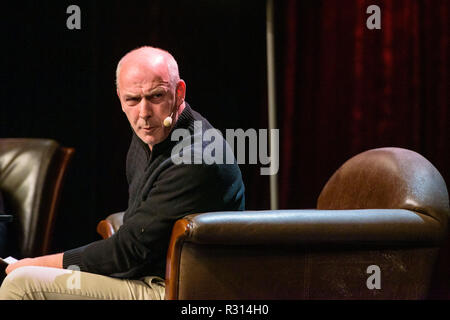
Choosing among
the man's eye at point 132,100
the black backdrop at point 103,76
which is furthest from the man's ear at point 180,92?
the black backdrop at point 103,76

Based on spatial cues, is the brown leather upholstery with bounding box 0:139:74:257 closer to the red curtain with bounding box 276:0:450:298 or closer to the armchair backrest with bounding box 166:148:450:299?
the red curtain with bounding box 276:0:450:298

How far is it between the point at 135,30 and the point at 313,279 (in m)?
2.26

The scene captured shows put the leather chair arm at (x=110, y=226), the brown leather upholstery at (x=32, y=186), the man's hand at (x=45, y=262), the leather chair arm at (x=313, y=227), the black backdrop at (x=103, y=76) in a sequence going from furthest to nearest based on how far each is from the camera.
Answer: the black backdrop at (x=103, y=76), the brown leather upholstery at (x=32, y=186), the leather chair arm at (x=110, y=226), the man's hand at (x=45, y=262), the leather chair arm at (x=313, y=227)

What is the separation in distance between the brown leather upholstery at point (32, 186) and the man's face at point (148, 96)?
1.02 meters

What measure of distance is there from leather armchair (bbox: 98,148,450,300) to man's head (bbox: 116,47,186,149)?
41 centimetres

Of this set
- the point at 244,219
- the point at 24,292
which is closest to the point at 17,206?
the point at 24,292

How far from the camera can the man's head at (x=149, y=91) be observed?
164 cm

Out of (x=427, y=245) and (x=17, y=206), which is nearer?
(x=427, y=245)

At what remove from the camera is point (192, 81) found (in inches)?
130

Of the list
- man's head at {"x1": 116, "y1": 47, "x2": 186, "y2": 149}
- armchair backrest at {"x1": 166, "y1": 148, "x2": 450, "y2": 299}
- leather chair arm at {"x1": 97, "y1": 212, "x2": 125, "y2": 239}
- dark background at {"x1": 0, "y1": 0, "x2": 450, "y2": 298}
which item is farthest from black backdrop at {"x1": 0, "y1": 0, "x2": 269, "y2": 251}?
armchair backrest at {"x1": 166, "y1": 148, "x2": 450, "y2": 299}

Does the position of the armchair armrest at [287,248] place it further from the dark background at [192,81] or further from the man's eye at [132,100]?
the dark background at [192,81]

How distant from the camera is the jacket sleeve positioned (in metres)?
1.49
